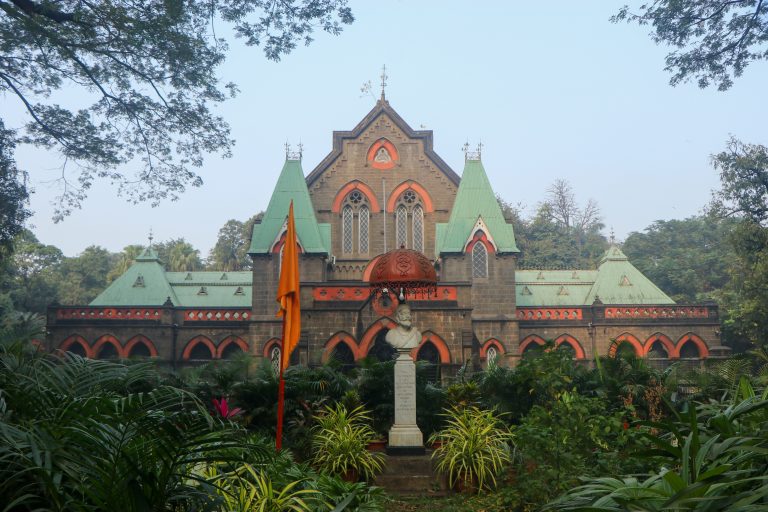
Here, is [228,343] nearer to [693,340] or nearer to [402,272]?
[402,272]

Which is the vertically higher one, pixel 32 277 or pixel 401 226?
pixel 32 277

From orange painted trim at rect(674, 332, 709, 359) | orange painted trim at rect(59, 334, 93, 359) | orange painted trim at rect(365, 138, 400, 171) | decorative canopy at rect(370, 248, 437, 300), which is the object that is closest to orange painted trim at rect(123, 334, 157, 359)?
orange painted trim at rect(59, 334, 93, 359)

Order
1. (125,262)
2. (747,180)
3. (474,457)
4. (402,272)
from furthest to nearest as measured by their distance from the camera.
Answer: (125,262) → (747,180) → (402,272) → (474,457)

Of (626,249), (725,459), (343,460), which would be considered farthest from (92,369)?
(626,249)

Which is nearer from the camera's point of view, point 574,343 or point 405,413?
point 405,413

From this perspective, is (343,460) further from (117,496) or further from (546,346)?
(117,496)

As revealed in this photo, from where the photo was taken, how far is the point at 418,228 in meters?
28.2

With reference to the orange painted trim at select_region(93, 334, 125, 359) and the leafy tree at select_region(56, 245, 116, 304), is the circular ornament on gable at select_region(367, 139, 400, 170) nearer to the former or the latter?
the orange painted trim at select_region(93, 334, 125, 359)

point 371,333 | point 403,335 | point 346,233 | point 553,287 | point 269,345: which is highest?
point 346,233

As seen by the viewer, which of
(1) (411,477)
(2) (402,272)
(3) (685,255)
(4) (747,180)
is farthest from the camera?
(3) (685,255)

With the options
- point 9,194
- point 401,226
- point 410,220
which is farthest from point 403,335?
point 410,220

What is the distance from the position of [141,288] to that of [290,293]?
2277 cm

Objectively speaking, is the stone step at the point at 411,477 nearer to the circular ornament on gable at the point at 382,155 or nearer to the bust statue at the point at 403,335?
the bust statue at the point at 403,335

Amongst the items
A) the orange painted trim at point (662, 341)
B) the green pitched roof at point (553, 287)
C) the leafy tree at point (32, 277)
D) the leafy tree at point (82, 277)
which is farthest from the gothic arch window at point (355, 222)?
the leafy tree at point (82, 277)
